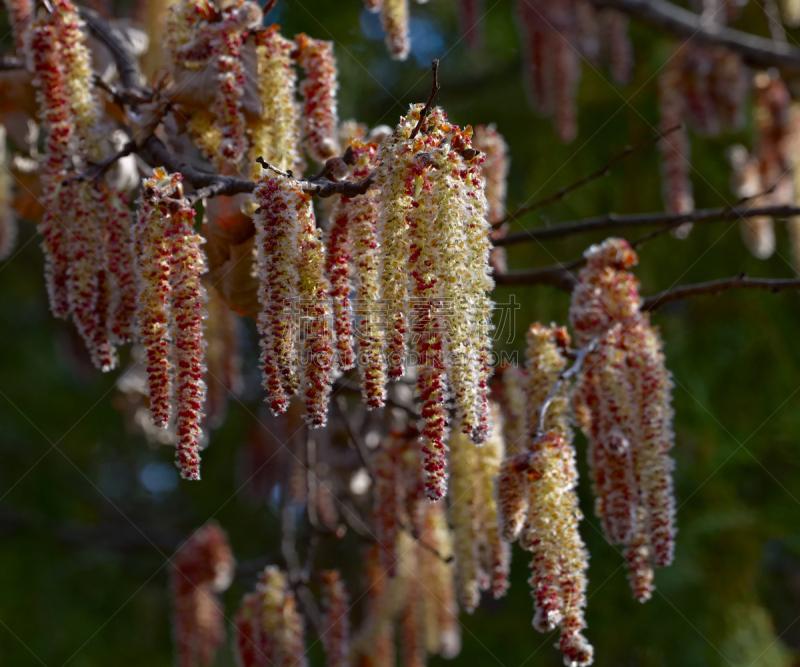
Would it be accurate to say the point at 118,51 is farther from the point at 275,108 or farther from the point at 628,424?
the point at 628,424

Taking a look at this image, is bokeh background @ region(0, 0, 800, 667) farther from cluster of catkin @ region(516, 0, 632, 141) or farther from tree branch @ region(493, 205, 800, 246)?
tree branch @ region(493, 205, 800, 246)

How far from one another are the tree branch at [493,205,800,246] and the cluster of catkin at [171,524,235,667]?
1.68 m

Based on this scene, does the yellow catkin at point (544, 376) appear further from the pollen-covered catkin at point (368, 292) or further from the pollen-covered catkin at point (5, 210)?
the pollen-covered catkin at point (5, 210)

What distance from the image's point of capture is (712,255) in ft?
16.4

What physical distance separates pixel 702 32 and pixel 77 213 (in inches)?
134

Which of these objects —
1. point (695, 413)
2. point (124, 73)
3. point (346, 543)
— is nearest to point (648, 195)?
point (695, 413)

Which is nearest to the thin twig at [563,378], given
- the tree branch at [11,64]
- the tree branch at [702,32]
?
the tree branch at [11,64]

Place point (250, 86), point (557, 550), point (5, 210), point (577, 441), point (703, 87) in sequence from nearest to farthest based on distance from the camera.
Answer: point (557, 550) < point (250, 86) < point (5, 210) < point (703, 87) < point (577, 441)

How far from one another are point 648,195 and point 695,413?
4.34 ft

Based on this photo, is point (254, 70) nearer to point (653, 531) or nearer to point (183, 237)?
point (183, 237)

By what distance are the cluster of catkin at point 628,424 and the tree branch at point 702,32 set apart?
2550mm

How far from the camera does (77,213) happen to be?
5.95 feet

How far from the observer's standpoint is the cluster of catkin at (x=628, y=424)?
1.82 metres

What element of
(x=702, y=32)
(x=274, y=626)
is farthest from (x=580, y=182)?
(x=702, y=32)
